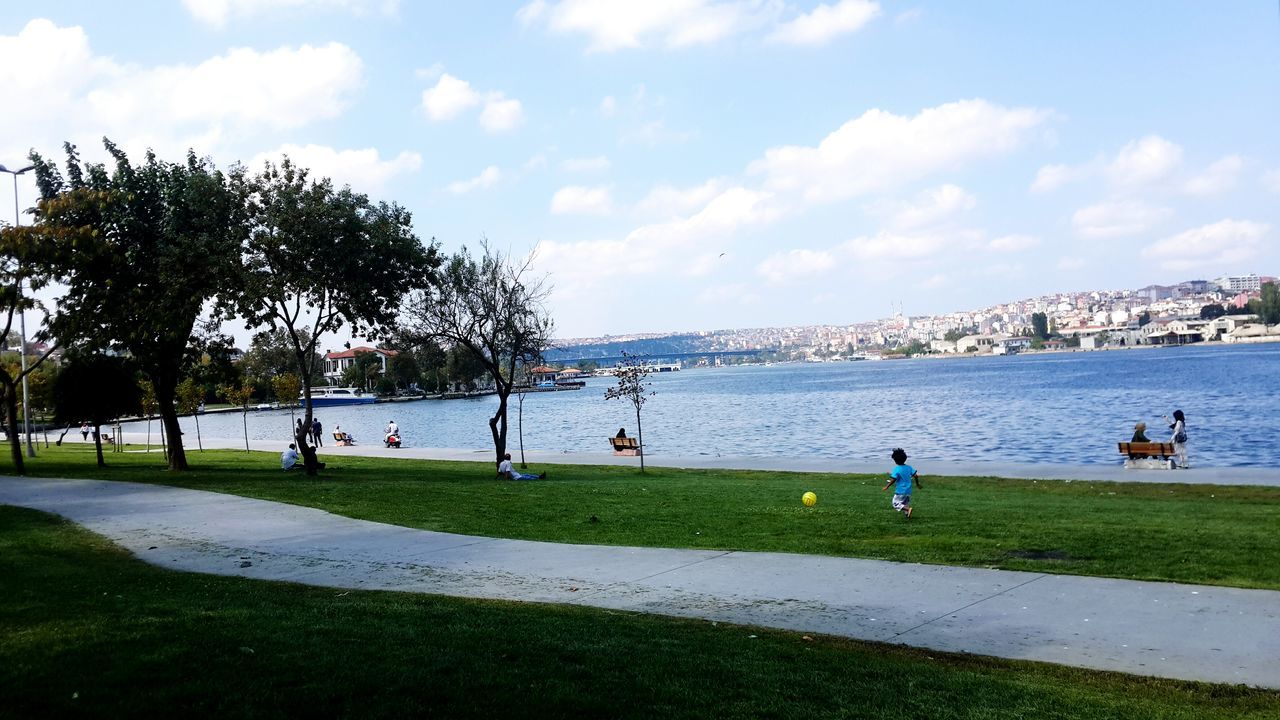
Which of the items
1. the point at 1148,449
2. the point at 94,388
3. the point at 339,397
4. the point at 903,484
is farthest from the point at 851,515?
the point at 339,397

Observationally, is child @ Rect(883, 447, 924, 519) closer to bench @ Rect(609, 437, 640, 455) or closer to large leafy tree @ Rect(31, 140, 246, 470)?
large leafy tree @ Rect(31, 140, 246, 470)

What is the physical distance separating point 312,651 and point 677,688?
8.25 ft

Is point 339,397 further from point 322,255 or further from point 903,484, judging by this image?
point 903,484

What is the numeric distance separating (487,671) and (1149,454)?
22817 millimetres

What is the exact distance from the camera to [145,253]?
80.4ft

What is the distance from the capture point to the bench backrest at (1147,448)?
79.2 feet

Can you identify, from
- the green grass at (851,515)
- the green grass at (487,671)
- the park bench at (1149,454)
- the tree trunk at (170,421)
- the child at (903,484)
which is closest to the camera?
the green grass at (487,671)

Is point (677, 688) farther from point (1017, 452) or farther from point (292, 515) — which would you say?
point (1017, 452)

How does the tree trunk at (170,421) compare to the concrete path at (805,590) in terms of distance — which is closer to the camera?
the concrete path at (805,590)

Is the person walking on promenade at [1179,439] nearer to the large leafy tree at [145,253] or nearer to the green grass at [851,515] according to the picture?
the green grass at [851,515]

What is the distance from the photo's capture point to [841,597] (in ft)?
30.3

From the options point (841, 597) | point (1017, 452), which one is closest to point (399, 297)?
point (841, 597)

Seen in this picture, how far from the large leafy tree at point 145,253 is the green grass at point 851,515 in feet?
11.7

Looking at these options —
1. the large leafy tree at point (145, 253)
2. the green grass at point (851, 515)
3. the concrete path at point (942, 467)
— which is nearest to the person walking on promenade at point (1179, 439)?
the concrete path at point (942, 467)
